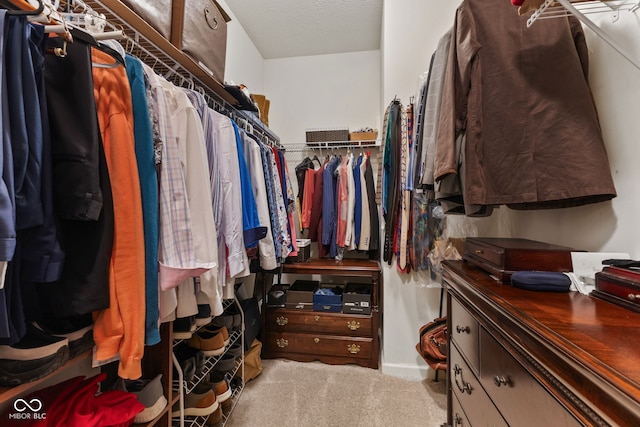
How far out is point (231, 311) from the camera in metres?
1.68

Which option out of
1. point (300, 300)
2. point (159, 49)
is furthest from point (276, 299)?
point (159, 49)

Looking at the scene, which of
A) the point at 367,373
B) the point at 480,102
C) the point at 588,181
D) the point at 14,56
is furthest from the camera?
the point at 367,373

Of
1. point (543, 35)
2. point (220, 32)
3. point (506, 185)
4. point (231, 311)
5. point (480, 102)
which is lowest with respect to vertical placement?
point (231, 311)

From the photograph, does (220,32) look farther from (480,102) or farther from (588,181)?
(588,181)

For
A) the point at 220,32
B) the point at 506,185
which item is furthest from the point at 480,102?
the point at 220,32

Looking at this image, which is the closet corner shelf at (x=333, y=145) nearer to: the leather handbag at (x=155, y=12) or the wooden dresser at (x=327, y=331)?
the wooden dresser at (x=327, y=331)

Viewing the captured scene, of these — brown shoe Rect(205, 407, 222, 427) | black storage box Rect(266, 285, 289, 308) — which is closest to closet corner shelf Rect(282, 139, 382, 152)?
black storage box Rect(266, 285, 289, 308)

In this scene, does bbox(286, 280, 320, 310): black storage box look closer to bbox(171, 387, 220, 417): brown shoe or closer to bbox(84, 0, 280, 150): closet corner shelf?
bbox(171, 387, 220, 417): brown shoe

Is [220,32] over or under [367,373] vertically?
over

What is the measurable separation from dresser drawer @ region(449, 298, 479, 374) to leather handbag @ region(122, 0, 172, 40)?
144 centimetres

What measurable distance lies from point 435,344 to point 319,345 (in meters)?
0.81

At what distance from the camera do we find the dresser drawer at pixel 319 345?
6.27ft

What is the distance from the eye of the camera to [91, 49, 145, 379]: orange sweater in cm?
64

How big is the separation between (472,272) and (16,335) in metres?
1.20
